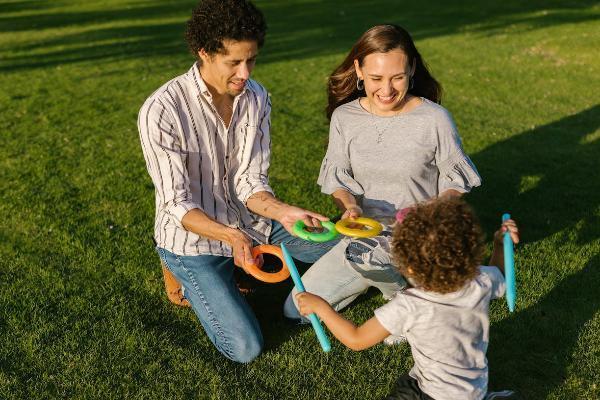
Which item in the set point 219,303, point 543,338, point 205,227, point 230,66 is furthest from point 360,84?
point 543,338

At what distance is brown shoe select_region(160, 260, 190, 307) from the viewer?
4587 mm

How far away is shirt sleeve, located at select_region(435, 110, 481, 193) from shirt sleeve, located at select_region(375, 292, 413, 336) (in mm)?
1404

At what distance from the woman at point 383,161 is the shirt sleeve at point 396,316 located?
1.07 metres

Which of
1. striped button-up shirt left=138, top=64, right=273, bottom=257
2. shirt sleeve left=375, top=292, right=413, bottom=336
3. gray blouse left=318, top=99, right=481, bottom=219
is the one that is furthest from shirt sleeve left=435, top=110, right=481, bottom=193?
shirt sleeve left=375, top=292, right=413, bottom=336

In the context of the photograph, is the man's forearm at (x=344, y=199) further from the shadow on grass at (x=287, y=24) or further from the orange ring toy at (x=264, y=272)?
the shadow on grass at (x=287, y=24)

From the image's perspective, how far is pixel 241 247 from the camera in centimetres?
380

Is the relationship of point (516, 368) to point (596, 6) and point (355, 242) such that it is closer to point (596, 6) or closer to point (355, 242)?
point (355, 242)

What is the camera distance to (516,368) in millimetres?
4012

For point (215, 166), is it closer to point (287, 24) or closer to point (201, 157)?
point (201, 157)

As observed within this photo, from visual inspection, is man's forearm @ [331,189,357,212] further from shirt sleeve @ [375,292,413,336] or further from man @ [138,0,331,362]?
shirt sleeve @ [375,292,413,336]

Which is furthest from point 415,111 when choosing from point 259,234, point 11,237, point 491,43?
point 491,43

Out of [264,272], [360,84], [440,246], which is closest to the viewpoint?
[440,246]

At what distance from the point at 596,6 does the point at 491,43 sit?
5.39 meters

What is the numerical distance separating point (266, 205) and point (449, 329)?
5.45ft
